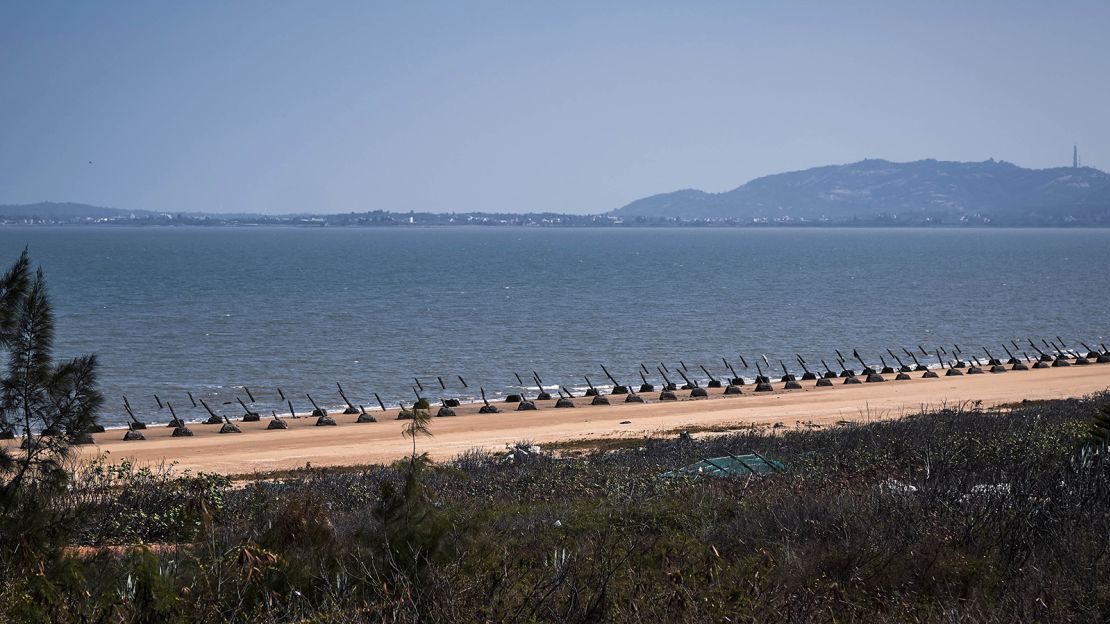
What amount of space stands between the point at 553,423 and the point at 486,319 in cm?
4263

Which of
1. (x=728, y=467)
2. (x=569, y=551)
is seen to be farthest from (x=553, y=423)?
(x=569, y=551)

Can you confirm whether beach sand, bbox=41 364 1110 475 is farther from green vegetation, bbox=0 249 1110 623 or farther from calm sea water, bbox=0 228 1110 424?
A: green vegetation, bbox=0 249 1110 623

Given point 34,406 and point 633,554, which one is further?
point 633,554

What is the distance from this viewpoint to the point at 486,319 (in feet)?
247

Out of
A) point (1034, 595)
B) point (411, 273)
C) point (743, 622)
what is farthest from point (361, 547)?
point (411, 273)

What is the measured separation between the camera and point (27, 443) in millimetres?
7957

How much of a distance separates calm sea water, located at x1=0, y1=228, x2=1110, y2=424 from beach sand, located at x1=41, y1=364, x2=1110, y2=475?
778cm

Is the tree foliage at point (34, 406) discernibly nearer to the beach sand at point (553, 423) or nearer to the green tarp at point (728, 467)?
the green tarp at point (728, 467)

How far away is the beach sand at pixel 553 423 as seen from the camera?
26.2 meters

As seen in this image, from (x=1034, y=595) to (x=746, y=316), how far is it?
72246 mm

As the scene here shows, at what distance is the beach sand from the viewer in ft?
85.9

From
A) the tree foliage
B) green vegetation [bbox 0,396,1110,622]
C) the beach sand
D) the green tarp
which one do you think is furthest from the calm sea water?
the tree foliage

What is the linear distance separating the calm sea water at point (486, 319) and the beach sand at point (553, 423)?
7.78 metres

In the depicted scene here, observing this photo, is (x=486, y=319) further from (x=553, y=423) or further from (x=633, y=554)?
(x=633, y=554)
